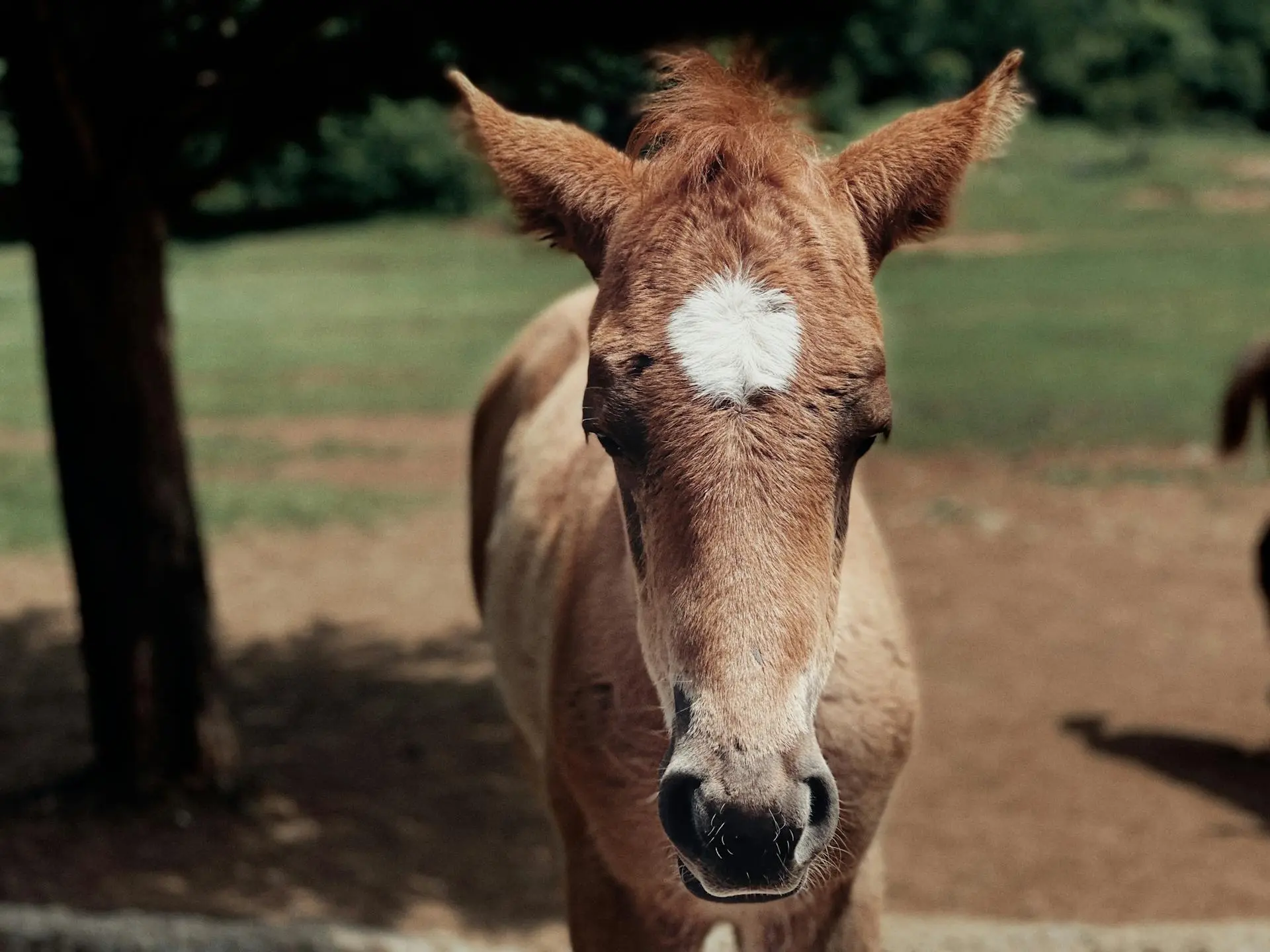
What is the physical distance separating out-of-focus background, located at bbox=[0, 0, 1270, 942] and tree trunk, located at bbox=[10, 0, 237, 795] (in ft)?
0.05

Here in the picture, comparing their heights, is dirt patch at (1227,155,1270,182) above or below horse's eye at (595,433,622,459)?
below

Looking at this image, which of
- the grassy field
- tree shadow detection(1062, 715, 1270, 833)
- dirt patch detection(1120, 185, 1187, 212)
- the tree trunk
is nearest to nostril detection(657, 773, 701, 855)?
the tree trunk

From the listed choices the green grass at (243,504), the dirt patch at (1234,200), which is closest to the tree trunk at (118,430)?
the green grass at (243,504)

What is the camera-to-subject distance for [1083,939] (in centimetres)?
396

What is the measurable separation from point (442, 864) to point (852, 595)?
3008 millimetres

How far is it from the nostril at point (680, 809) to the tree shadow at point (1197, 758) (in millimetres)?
4342

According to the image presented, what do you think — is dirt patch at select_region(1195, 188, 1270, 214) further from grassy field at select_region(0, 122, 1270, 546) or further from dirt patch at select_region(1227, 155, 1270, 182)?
dirt patch at select_region(1227, 155, 1270, 182)

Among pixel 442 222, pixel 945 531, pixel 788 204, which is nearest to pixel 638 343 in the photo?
pixel 788 204

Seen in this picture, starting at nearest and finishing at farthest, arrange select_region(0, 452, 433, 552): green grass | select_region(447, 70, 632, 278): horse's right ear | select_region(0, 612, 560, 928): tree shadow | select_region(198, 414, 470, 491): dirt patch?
1. select_region(447, 70, 632, 278): horse's right ear
2. select_region(0, 612, 560, 928): tree shadow
3. select_region(0, 452, 433, 552): green grass
4. select_region(198, 414, 470, 491): dirt patch

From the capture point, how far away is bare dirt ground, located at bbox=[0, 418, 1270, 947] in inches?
198

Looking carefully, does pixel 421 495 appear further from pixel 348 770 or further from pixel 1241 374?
pixel 1241 374

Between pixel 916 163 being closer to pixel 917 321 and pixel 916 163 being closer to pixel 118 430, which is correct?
pixel 118 430

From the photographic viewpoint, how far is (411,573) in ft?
29.6

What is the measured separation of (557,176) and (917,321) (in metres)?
17.6
